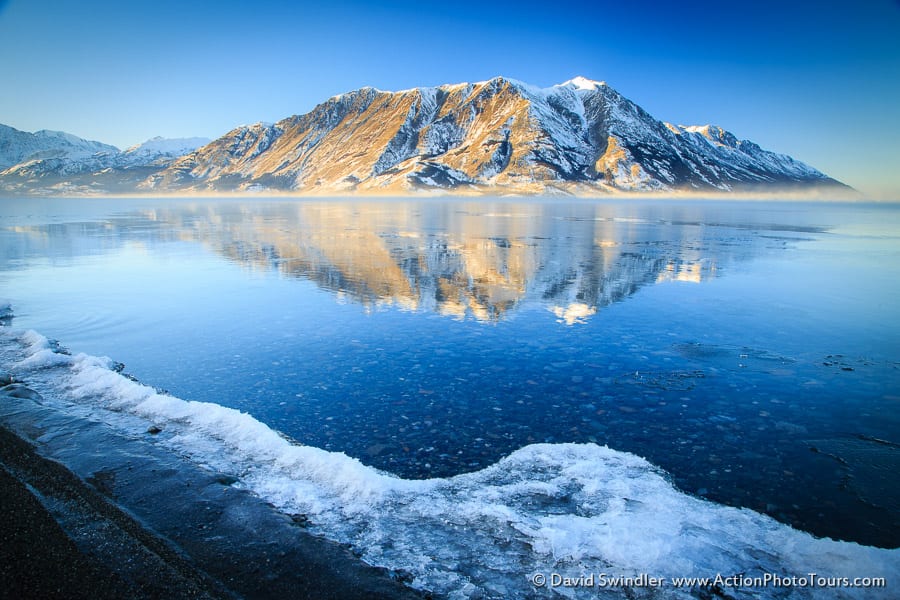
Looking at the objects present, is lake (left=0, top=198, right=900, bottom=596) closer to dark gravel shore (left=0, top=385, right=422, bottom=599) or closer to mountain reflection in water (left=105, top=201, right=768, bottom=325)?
mountain reflection in water (left=105, top=201, right=768, bottom=325)

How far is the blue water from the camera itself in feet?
27.2

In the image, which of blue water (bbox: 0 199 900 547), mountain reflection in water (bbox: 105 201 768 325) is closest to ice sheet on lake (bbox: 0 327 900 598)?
blue water (bbox: 0 199 900 547)

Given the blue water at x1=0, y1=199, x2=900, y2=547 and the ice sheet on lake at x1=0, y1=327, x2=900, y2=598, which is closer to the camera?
the ice sheet on lake at x1=0, y1=327, x2=900, y2=598

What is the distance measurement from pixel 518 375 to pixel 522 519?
17.9 feet

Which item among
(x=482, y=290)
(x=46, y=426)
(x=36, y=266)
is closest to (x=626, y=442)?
(x=46, y=426)

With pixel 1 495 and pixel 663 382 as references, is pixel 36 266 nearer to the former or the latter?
pixel 1 495

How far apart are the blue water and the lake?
7 centimetres

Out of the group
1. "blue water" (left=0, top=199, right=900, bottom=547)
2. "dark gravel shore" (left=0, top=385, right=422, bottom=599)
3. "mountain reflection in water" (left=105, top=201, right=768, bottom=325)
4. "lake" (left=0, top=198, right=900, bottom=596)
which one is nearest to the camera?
"dark gravel shore" (left=0, top=385, right=422, bottom=599)

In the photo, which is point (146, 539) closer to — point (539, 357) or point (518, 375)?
point (518, 375)

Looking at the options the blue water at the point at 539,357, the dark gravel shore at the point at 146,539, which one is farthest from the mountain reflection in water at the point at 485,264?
the dark gravel shore at the point at 146,539

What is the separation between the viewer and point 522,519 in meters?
6.40

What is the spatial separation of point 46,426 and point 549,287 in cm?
1763

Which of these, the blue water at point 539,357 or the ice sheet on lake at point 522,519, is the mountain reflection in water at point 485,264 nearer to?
the blue water at point 539,357

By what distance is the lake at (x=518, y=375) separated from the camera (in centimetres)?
723
